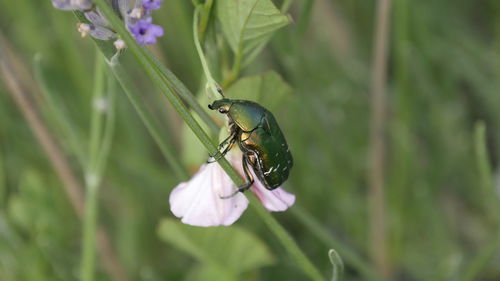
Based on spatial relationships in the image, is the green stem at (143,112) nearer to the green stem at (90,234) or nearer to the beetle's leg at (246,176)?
the beetle's leg at (246,176)

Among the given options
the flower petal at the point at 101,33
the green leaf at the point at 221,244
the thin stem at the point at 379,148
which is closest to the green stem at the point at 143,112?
the flower petal at the point at 101,33

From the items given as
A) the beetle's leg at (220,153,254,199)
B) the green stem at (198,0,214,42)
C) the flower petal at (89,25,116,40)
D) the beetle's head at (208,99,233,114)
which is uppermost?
the flower petal at (89,25,116,40)

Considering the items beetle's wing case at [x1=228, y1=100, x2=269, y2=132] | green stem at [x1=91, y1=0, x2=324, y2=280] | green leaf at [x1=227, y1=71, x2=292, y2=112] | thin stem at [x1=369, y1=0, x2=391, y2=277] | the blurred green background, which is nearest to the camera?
green stem at [x1=91, y1=0, x2=324, y2=280]

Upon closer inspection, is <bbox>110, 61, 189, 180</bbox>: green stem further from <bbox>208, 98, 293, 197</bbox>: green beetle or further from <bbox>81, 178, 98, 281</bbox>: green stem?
<bbox>81, 178, 98, 281</bbox>: green stem

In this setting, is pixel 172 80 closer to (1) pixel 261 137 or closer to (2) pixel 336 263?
(1) pixel 261 137

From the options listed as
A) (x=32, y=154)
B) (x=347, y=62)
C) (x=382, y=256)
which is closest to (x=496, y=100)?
(x=347, y=62)

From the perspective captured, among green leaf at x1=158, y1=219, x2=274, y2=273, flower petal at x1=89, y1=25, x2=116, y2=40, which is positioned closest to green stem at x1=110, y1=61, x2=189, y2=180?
flower petal at x1=89, y1=25, x2=116, y2=40

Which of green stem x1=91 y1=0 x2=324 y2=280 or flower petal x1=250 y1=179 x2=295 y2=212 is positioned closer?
green stem x1=91 y1=0 x2=324 y2=280
